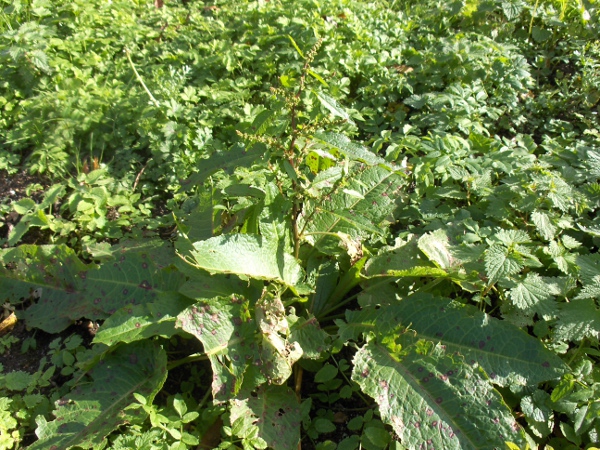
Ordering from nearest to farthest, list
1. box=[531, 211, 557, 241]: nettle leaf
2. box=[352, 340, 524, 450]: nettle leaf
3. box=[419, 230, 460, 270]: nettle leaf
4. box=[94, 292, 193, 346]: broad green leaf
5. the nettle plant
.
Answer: box=[352, 340, 524, 450]: nettle leaf → the nettle plant → box=[94, 292, 193, 346]: broad green leaf → box=[419, 230, 460, 270]: nettle leaf → box=[531, 211, 557, 241]: nettle leaf

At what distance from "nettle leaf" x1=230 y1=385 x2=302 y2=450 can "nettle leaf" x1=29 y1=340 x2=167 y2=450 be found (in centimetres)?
37

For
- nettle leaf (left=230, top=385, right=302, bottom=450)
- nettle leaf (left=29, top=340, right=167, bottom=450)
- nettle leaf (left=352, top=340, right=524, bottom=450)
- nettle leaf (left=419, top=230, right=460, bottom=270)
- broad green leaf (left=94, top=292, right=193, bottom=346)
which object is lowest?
nettle leaf (left=29, top=340, right=167, bottom=450)

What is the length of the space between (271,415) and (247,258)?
0.66 metres

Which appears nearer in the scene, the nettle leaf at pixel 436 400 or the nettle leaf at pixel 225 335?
the nettle leaf at pixel 436 400

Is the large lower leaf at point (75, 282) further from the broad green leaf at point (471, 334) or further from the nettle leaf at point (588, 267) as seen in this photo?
the nettle leaf at point (588, 267)

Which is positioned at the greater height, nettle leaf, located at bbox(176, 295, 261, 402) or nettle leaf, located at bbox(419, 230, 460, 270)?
nettle leaf, located at bbox(419, 230, 460, 270)

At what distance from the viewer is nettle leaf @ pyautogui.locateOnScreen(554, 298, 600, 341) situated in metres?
2.27

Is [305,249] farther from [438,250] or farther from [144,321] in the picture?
[144,321]

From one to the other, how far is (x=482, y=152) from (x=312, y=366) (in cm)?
168

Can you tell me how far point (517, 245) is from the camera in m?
2.61

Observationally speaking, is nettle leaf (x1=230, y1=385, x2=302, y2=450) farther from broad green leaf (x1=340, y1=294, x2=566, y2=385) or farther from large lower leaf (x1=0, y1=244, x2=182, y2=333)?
large lower leaf (x1=0, y1=244, x2=182, y2=333)

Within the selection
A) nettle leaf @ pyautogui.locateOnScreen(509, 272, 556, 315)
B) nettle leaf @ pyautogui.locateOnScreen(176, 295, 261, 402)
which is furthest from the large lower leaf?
nettle leaf @ pyautogui.locateOnScreen(509, 272, 556, 315)

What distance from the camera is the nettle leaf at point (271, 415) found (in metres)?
2.25


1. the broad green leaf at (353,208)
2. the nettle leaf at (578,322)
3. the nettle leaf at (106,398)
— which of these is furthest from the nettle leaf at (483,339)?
the nettle leaf at (106,398)
